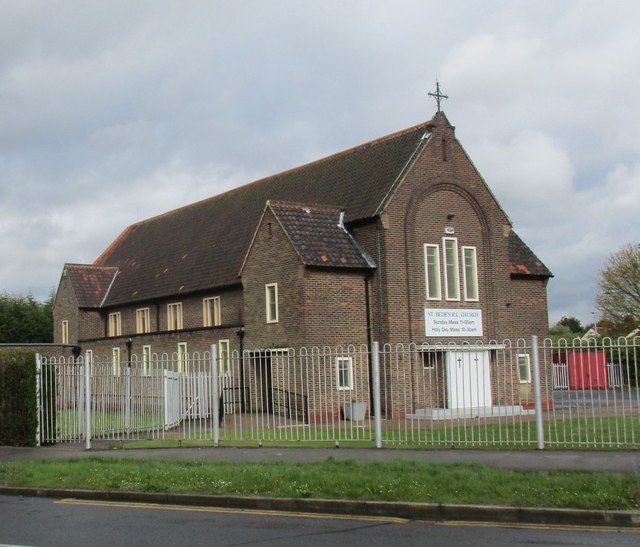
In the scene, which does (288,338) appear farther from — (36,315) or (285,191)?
(36,315)

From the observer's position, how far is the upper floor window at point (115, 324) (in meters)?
44.3

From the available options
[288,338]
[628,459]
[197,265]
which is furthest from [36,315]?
[628,459]

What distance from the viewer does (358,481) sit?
40.9 feet

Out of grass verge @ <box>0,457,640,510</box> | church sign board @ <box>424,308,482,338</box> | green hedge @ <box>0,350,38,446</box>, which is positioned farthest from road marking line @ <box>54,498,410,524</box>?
church sign board @ <box>424,308,482,338</box>

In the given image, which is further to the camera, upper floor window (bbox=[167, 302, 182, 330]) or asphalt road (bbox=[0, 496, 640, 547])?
upper floor window (bbox=[167, 302, 182, 330])

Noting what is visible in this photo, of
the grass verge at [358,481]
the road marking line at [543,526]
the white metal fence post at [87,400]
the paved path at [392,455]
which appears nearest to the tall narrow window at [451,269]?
the white metal fence post at [87,400]

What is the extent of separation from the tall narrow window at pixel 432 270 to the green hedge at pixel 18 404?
1534cm

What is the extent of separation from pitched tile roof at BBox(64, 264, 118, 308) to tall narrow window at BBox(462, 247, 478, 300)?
21282 mm

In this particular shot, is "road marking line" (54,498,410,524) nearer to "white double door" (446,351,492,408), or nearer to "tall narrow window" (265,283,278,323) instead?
"white double door" (446,351,492,408)

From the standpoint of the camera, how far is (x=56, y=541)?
9.85 metres

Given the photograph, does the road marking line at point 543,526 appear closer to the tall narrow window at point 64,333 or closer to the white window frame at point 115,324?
the white window frame at point 115,324

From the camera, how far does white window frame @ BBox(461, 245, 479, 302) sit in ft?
108

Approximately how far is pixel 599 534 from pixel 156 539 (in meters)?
5.07

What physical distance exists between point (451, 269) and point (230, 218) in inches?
491
